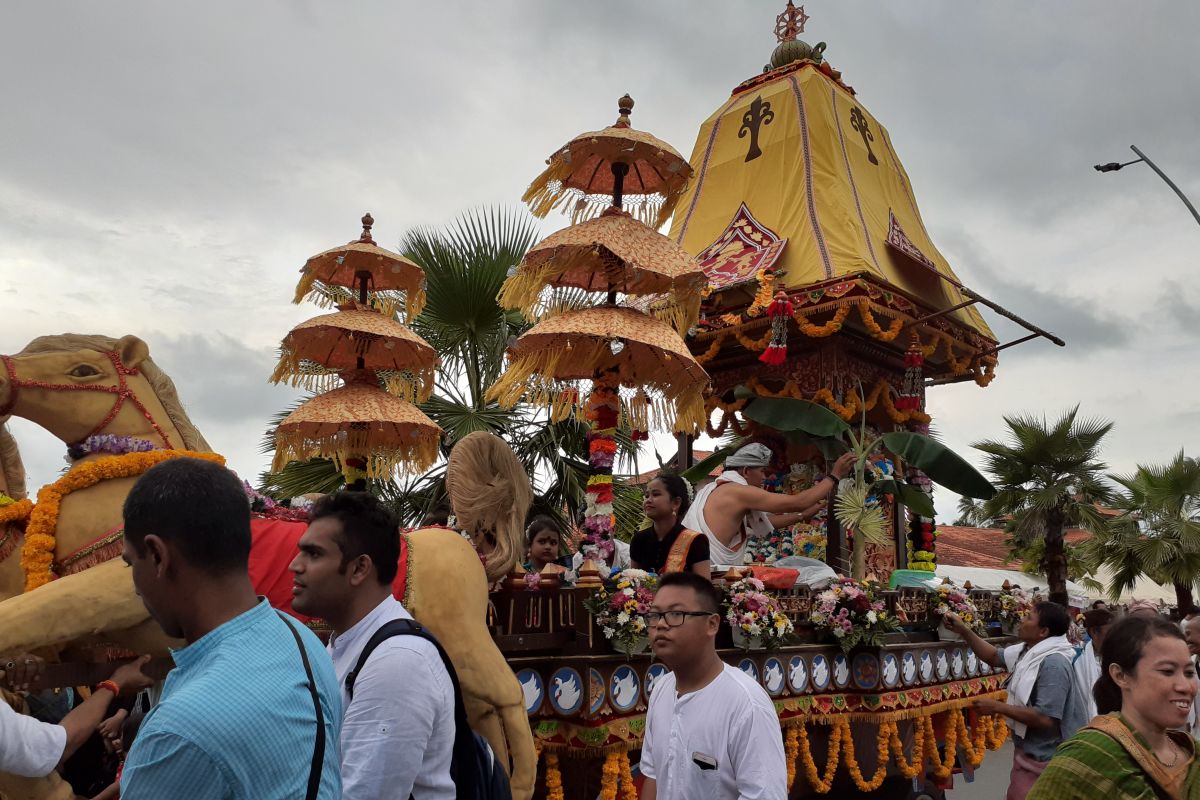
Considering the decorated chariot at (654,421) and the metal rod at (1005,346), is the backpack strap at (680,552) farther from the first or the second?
the metal rod at (1005,346)

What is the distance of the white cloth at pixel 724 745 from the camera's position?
2.96 metres

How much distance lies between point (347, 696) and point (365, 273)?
634 centimetres

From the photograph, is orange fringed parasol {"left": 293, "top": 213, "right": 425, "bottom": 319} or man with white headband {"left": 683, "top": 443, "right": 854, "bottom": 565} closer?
man with white headband {"left": 683, "top": 443, "right": 854, "bottom": 565}

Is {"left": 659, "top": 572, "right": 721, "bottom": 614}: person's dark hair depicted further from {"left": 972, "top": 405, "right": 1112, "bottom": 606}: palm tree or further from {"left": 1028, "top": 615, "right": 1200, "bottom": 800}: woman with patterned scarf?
{"left": 972, "top": 405, "right": 1112, "bottom": 606}: palm tree

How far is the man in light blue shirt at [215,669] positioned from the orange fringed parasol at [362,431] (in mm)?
5960

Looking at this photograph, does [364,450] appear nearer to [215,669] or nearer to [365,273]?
[365,273]

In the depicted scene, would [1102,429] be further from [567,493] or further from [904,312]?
[567,493]

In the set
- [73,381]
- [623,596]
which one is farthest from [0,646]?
[623,596]

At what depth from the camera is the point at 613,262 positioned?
22.9 ft

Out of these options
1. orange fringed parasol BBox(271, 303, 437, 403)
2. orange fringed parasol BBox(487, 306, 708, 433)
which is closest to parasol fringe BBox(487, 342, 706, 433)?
orange fringed parasol BBox(487, 306, 708, 433)

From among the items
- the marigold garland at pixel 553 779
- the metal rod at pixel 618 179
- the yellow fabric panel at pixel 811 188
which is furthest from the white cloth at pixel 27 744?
the yellow fabric panel at pixel 811 188

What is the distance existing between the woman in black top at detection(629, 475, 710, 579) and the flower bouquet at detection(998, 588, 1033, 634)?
4.99 m

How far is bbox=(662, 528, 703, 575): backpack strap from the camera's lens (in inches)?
224

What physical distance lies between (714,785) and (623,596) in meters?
2.40
